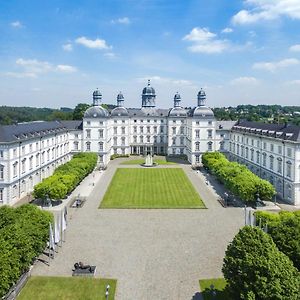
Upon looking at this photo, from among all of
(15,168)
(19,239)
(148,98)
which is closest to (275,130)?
(15,168)

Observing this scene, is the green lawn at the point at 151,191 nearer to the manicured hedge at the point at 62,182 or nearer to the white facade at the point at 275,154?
the manicured hedge at the point at 62,182

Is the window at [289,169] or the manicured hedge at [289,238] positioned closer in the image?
the manicured hedge at [289,238]

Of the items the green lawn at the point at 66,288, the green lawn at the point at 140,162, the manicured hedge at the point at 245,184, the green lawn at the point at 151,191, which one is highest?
the manicured hedge at the point at 245,184

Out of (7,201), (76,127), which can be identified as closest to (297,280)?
(7,201)

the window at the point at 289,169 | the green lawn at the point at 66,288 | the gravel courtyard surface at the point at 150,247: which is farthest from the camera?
the window at the point at 289,169

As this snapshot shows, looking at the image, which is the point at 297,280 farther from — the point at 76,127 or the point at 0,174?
the point at 76,127

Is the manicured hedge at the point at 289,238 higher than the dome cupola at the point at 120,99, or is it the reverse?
the dome cupola at the point at 120,99

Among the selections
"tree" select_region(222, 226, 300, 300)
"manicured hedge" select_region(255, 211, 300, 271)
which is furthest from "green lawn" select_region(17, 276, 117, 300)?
"manicured hedge" select_region(255, 211, 300, 271)

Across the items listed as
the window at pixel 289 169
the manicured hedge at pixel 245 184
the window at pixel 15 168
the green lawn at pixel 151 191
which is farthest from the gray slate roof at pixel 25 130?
the window at pixel 289 169
